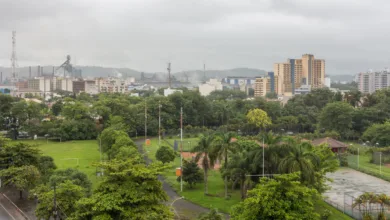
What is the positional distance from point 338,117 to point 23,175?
3675cm

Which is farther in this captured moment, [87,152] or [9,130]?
[9,130]

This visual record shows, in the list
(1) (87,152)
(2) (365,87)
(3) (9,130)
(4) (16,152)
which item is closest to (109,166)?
(4) (16,152)

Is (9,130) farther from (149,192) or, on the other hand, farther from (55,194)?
(149,192)

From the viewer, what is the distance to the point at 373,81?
152 meters

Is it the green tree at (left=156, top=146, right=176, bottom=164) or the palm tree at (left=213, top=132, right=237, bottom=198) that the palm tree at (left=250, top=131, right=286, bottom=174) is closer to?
the palm tree at (left=213, top=132, right=237, bottom=198)

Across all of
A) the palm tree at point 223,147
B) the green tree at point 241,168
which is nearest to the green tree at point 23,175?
the palm tree at point 223,147

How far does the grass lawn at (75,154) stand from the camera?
33491 millimetres

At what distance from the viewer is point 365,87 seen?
155m

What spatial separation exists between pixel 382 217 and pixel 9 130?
4382cm

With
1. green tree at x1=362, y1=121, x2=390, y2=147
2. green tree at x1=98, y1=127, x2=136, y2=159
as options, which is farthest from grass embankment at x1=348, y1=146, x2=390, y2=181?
green tree at x1=98, y1=127, x2=136, y2=159

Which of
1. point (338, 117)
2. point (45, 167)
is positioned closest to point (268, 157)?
point (45, 167)

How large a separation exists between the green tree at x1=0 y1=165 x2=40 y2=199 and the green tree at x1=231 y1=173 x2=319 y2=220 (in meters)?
13.1

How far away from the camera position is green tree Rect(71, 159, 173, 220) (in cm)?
1530

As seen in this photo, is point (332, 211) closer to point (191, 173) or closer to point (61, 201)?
point (191, 173)
